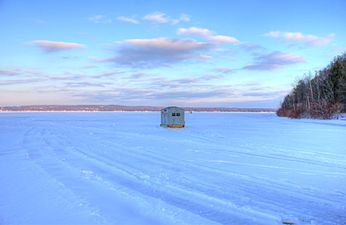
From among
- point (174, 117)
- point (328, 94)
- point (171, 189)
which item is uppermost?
point (328, 94)

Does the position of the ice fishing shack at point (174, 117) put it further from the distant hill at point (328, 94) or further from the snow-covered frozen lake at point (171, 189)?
the distant hill at point (328, 94)

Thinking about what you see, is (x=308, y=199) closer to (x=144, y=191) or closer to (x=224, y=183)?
(x=224, y=183)

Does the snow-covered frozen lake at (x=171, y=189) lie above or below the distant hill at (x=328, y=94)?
below

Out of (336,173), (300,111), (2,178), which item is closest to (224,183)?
(336,173)

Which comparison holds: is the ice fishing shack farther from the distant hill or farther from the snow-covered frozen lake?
the distant hill

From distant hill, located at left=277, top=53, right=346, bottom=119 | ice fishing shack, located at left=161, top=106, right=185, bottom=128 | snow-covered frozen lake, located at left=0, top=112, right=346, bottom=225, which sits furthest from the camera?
distant hill, located at left=277, top=53, right=346, bottom=119

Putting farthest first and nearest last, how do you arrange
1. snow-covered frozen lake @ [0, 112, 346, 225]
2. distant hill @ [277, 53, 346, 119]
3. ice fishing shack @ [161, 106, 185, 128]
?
1. distant hill @ [277, 53, 346, 119]
2. ice fishing shack @ [161, 106, 185, 128]
3. snow-covered frozen lake @ [0, 112, 346, 225]

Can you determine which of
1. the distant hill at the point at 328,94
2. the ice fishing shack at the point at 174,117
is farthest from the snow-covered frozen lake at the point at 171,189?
the distant hill at the point at 328,94

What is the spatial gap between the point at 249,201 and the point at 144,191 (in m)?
2.08

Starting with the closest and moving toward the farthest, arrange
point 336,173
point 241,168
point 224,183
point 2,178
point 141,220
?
point 141,220 → point 224,183 → point 2,178 → point 336,173 → point 241,168

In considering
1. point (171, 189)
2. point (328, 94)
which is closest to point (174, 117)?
point (171, 189)

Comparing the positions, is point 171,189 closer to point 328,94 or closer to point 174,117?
point 174,117

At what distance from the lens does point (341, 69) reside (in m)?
52.8

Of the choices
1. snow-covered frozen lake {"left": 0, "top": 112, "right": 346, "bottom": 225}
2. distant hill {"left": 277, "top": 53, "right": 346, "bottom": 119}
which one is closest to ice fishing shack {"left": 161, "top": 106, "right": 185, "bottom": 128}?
snow-covered frozen lake {"left": 0, "top": 112, "right": 346, "bottom": 225}
